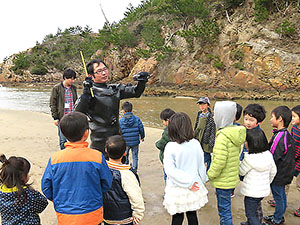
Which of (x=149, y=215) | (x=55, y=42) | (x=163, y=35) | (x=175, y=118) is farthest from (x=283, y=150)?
(x=55, y=42)

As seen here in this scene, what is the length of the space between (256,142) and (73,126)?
1.83 meters

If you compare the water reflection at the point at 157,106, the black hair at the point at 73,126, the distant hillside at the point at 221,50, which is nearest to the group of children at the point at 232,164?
the black hair at the point at 73,126

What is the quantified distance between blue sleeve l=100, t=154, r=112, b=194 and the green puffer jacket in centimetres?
110

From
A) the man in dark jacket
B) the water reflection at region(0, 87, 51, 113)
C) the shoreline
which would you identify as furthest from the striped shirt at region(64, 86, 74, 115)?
the shoreline

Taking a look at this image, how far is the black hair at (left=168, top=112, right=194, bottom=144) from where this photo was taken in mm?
2174

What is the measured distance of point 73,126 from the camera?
5.61ft

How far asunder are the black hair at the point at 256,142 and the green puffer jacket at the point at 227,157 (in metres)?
0.14

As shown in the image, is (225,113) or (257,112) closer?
(225,113)

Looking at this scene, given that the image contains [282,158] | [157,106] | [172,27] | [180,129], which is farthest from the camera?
[172,27]

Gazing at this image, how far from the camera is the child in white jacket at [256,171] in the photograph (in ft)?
7.76

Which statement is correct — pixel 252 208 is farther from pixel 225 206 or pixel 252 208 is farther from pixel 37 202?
pixel 37 202

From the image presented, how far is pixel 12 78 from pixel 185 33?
4802cm

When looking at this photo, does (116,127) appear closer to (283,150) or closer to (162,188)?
(162,188)

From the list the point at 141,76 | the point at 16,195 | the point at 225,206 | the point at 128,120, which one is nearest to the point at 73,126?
the point at 16,195
